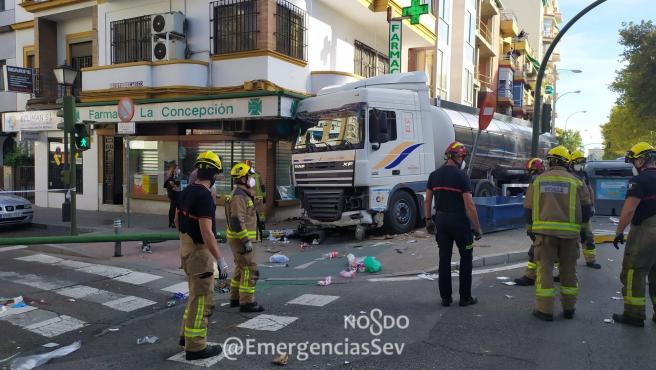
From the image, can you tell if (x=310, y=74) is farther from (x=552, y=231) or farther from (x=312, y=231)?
(x=552, y=231)

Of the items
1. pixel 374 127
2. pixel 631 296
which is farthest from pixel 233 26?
pixel 631 296

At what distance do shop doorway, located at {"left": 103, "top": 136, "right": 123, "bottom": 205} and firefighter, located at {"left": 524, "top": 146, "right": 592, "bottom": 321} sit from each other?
1478cm

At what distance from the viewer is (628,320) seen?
516 cm

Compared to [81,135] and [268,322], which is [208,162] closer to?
[268,322]

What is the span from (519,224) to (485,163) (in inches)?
93.1

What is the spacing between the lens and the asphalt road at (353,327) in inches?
173

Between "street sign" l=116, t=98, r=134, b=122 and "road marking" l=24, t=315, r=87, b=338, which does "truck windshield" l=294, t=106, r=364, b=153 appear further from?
"road marking" l=24, t=315, r=87, b=338

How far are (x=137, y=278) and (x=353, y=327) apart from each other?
4.17m

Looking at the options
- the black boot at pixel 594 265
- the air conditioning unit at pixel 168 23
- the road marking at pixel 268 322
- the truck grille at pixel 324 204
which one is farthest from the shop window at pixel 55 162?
the black boot at pixel 594 265

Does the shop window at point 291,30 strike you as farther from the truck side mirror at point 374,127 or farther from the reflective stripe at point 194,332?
the reflective stripe at point 194,332

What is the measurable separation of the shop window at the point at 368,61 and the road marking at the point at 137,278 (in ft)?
39.4

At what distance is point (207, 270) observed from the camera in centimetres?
453

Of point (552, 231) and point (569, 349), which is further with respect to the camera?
point (552, 231)

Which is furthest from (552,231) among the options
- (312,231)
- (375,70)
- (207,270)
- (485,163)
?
(375,70)
